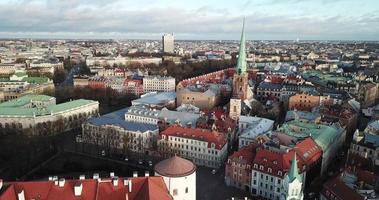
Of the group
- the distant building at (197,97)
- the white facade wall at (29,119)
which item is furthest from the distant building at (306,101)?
the white facade wall at (29,119)

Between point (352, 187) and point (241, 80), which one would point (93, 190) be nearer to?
point (352, 187)

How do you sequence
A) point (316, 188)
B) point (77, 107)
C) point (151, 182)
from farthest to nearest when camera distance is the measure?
point (77, 107) → point (316, 188) → point (151, 182)

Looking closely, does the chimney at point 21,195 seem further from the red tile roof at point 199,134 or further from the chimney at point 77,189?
the red tile roof at point 199,134

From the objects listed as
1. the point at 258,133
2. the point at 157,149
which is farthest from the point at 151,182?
the point at 258,133

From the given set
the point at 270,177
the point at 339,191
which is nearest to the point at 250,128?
the point at 270,177

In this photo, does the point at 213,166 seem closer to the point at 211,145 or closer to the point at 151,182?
the point at 211,145

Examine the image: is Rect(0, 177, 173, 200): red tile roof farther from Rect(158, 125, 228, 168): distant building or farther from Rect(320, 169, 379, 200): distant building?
Rect(158, 125, 228, 168): distant building

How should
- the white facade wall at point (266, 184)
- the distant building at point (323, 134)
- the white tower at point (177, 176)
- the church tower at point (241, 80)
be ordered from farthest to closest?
1. the church tower at point (241, 80)
2. the distant building at point (323, 134)
3. the white facade wall at point (266, 184)
4. the white tower at point (177, 176)
